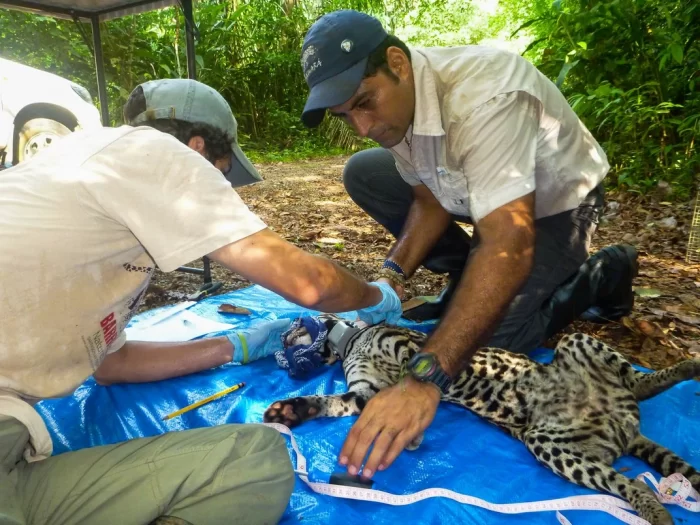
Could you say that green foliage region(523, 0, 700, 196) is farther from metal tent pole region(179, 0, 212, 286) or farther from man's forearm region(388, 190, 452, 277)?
metal tent pole region(179, 0, 212, 286)

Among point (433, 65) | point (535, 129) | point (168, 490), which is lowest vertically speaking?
point (168, 490)

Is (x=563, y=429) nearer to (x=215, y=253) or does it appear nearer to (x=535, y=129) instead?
(x=535, y=129)

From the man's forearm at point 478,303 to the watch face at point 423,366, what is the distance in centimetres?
6

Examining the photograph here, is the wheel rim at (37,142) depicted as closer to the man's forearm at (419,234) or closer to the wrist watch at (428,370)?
the man's forearm at (419,234)

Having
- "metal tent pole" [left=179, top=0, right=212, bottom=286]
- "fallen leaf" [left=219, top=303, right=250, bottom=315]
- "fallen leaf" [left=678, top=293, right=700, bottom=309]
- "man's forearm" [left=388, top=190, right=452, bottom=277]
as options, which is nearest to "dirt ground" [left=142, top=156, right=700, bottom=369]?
"fallen leaf" [left=678, top=293, right=700, bottom=309]

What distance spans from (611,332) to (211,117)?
2.89 m

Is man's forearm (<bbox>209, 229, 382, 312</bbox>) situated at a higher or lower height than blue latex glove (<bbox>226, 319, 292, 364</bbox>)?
higher

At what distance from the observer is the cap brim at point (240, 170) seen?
2486mm

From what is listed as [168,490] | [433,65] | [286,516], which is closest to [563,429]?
[286,516]

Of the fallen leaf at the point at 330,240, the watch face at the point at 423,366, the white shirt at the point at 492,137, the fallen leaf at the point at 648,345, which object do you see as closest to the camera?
the watch face at the point at 423,366

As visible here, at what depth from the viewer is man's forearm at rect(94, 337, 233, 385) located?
2.72 metres

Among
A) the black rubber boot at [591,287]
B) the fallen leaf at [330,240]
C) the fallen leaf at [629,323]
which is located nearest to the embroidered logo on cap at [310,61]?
the black rubber boot at [591,287]

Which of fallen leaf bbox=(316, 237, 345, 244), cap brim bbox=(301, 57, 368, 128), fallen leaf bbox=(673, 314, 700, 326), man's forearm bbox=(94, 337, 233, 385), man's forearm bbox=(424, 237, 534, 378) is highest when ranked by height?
cap brim bbox=(301, 57, 368, 128)

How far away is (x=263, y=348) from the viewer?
10.5ft
